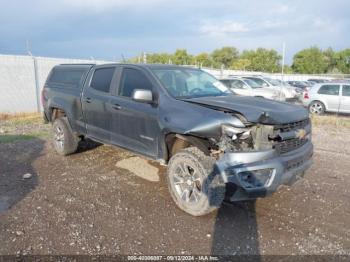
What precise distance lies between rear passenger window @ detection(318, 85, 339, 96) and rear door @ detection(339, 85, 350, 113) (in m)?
0.31

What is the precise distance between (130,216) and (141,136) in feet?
4.03

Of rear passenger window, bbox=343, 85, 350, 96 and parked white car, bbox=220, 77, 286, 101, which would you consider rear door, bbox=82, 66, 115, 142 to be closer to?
parked white car, bbox=220, 77, 286, 101

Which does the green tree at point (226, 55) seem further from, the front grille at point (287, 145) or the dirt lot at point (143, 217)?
the front grille at point (287, 145)

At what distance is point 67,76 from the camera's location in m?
6.57

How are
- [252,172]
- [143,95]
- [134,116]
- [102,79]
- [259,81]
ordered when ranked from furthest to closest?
1. [259,81]
2. [102,79]
3. [134,116]
4. [143,95]
5. [252,172]

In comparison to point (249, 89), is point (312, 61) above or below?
above

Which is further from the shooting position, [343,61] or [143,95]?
[343,61]

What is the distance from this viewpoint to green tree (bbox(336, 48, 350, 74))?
228 ft

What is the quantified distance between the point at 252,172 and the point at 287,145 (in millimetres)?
684

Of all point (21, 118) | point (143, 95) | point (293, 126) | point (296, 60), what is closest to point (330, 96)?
point (293, 126)

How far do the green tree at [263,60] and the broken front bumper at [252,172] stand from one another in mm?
65042

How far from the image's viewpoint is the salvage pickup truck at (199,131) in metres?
3.63

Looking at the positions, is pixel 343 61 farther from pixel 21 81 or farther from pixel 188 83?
pixel 188 83

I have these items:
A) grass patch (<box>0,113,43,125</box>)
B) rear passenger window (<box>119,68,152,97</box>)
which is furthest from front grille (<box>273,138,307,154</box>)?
grass patch (<box>0,113,43,125</box>)
